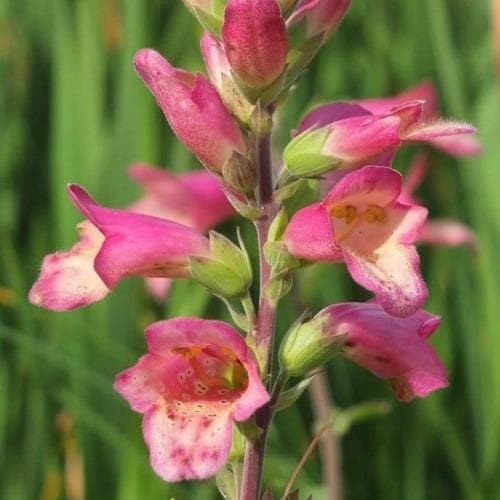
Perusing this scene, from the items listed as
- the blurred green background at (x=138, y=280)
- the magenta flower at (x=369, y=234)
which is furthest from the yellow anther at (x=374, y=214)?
the blurred green background at (x=138, y=280)

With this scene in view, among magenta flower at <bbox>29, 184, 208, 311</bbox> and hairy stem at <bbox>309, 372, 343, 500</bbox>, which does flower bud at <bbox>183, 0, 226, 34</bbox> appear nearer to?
magenta flower at <bbox>29, 184, 208, 311</bbox>

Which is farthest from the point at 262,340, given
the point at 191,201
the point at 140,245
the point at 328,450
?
the point at 191,201

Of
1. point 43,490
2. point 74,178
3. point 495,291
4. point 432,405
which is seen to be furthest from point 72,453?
point 495,291

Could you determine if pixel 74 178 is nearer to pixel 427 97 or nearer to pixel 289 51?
pixel 427 97

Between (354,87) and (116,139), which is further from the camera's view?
(354,87)

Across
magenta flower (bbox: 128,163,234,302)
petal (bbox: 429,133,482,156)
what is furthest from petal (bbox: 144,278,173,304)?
petal (bbox: 429,133,482,156)

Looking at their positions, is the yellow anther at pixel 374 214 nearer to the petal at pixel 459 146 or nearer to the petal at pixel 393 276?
the petal at pixel 393 276
